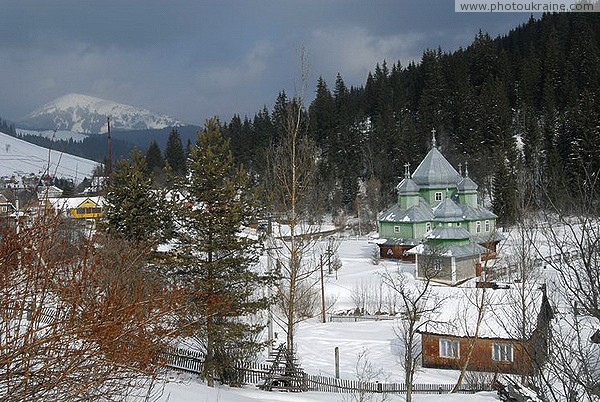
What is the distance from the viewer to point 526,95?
6506 cm

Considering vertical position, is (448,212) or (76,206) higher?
(76,206)

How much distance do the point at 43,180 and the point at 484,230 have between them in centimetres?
3886

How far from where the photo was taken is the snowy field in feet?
44.3

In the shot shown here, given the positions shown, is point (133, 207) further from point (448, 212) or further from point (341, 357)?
point (448, 212)

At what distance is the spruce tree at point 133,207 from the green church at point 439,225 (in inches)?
672

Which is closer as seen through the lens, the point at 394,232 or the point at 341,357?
the point at 341,357

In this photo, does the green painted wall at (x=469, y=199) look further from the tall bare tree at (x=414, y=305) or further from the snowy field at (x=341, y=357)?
the snowy field at (x=341, y=357)

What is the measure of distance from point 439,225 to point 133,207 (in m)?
23.3

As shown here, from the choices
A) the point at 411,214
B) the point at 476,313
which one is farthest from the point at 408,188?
the point at 476,313

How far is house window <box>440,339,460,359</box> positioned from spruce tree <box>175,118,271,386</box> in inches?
343

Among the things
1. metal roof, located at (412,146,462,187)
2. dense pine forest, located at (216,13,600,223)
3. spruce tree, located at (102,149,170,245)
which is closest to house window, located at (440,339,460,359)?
spruce tree, located at (102,149,170,245)

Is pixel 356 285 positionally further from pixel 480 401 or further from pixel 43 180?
pixel 43 180

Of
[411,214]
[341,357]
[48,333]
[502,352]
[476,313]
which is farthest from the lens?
[411,214]

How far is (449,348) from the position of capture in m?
21.0
